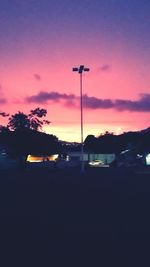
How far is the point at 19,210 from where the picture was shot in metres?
15.2

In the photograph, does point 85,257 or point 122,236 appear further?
point 122,236

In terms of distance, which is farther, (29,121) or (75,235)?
(29,121)

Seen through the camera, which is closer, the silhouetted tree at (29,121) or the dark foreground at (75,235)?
the dark foreground at (75,235)

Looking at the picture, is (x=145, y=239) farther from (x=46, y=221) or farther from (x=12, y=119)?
(x=12, y=119)

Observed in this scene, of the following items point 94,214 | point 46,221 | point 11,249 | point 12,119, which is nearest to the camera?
point 11,249

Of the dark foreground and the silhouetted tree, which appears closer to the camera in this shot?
the dark foreground

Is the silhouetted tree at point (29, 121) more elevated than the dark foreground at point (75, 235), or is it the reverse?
the silhouetted tree at point (29, 121)

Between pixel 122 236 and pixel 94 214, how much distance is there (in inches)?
156

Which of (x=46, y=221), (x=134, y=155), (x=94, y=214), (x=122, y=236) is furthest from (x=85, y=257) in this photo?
(x=134, y=155)

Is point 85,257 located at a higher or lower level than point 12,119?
lower

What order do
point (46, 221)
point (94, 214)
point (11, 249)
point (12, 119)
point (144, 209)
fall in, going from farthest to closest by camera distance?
1. point (12, 119)
2. point (144, 209)
3. point (94, 214)
4. point (46, 221)
5. point (11, 249)

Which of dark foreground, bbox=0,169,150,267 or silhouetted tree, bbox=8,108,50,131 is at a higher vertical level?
silhouetted tree, bbox=8,108,50,131

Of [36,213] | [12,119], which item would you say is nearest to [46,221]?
[36,213]

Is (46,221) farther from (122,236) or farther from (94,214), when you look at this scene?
(122,236)
